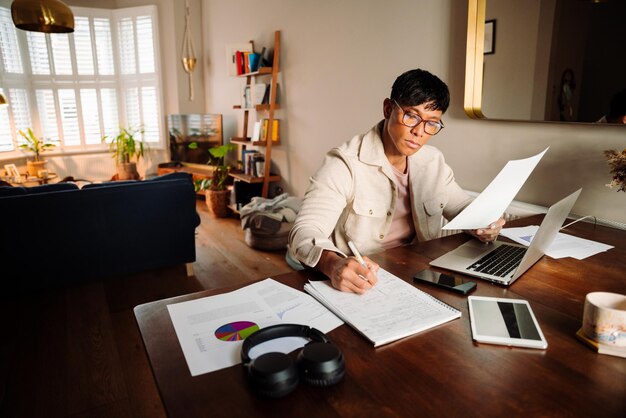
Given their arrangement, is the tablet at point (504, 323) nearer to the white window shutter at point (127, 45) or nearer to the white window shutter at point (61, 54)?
the white window shutter at point (127, 45)

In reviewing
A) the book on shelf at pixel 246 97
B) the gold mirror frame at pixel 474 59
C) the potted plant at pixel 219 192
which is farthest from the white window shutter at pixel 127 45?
the gold mirror frame at pixel 474 59

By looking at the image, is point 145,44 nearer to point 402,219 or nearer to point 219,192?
point 219,192

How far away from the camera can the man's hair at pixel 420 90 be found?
55.6 inches

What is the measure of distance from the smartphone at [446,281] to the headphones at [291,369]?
0.45 metres

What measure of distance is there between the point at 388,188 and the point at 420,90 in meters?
0.38

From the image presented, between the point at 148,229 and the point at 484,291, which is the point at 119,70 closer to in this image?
the point at 148,229

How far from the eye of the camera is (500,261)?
1.25m

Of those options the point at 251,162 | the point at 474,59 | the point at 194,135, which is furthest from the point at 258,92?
the point at 474,59

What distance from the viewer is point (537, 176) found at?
2.08 metres

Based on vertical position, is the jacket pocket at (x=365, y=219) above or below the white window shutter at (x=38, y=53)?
below

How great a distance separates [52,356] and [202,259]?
1576mm

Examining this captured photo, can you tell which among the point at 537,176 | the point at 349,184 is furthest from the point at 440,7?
the point at 349,184

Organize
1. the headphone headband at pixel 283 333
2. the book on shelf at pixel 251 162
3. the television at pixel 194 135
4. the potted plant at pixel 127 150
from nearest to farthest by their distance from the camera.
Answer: the headphone headband at pixel 283 333 → the book on shelf at pixel 251 162 → the television at pixel 194 135 → the potted plant at pixel 127 150

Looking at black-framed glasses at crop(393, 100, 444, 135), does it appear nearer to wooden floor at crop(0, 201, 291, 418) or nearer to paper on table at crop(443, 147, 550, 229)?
paper on table at crop(443, 147, 550, 229)
